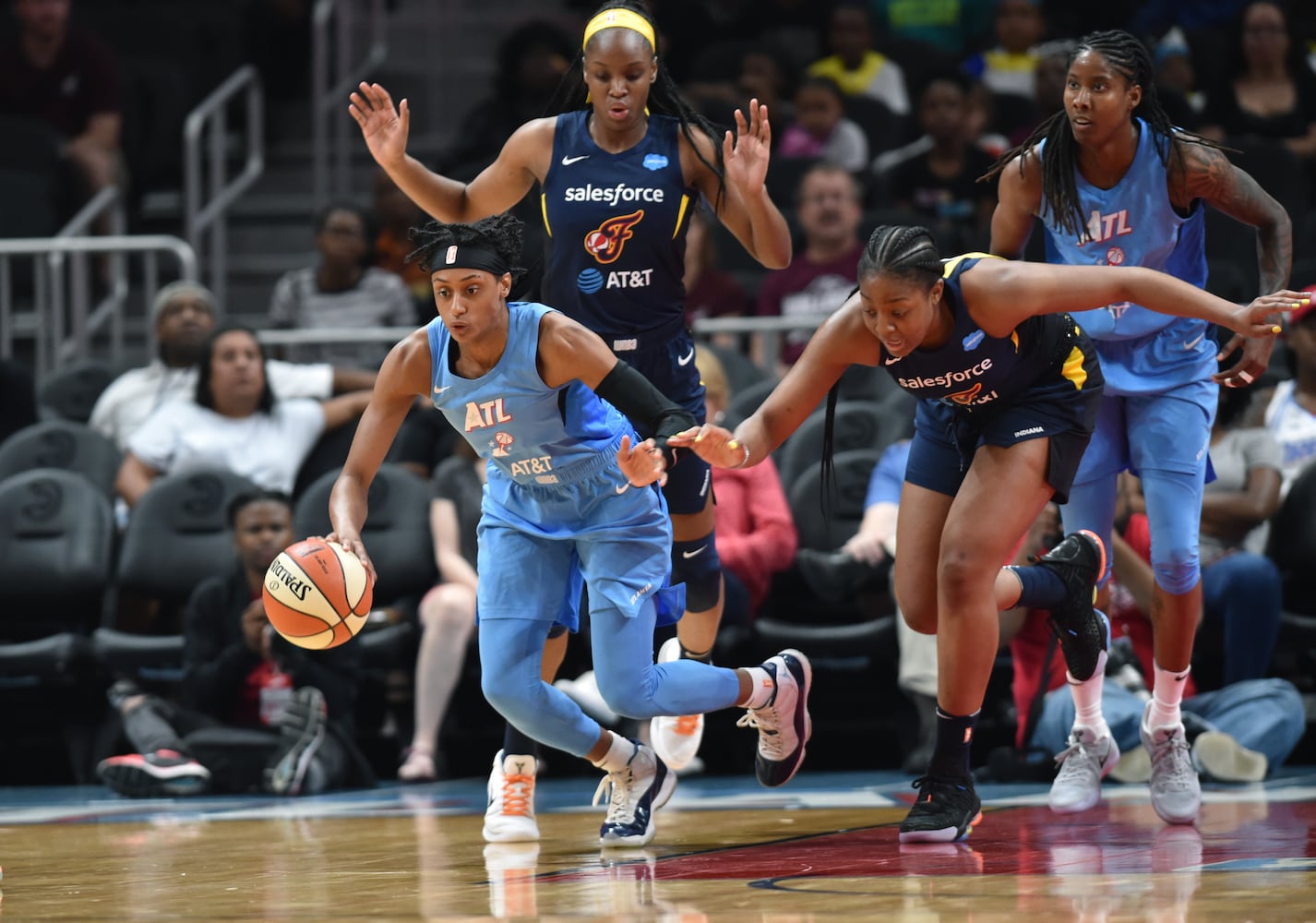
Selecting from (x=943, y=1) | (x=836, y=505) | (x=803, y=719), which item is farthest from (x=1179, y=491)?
(x=943, y=1)

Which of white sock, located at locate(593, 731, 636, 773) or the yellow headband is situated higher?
the yellow headband

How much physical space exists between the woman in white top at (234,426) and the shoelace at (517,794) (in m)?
3.17

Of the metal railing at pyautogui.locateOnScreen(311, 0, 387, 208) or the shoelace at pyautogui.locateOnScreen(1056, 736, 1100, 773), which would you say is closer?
the shoelace at pyautogui.locateOnScreen(1056, 736, 1100, 773)

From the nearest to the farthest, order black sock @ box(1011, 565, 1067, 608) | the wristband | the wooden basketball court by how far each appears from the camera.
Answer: the wooden basketball court, the wristband, black sock @ box(1011, 565, 1067, 608)

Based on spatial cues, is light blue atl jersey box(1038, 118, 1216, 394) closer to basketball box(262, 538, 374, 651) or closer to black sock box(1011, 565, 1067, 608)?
black sock box(1011, 565, 1067, 608)

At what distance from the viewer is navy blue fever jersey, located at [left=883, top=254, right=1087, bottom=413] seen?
15.8 ft

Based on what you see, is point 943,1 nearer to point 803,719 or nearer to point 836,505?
point 836,505

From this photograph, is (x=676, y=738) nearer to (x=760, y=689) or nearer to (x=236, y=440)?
(x=760, y=689)

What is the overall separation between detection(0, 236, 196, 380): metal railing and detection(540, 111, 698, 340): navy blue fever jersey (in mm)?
4320

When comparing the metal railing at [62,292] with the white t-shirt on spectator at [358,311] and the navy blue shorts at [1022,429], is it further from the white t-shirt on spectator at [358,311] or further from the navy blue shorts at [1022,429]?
the navy blue shorts at [1022,429]

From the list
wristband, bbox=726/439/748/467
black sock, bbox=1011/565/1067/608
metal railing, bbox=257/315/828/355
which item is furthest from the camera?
metal railing, bbox=257/315/828/355

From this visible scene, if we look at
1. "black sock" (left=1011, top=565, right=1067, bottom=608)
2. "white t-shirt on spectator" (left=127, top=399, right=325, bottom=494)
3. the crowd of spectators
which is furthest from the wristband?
"white t-shirt on spectator" (left=127, top=399, right=325, bottom=494)

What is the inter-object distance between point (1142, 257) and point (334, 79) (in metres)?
8.52

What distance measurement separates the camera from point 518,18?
12.8 m
